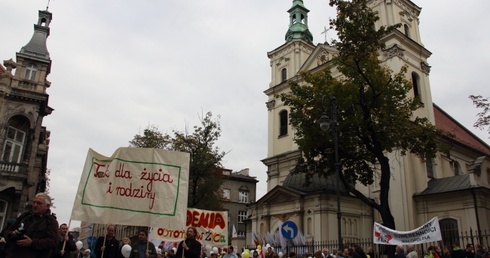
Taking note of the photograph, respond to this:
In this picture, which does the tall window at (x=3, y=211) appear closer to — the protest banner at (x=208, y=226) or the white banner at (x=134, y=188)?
the protest banner at (x=208, y=226)

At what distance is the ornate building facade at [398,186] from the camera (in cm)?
2684

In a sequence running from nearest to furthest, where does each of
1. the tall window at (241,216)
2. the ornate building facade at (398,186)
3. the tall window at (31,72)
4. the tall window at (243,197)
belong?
1. the ornate building facade at (398,186)
2. the tall window at (31,72)
3. the tall window at (241,216)
4. the tall window at (243,197)

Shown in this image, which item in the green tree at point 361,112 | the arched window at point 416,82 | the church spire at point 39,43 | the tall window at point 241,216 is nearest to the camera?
the green tree at point 361,112

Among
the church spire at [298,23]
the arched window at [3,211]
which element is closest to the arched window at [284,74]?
the church spire at [298,23]

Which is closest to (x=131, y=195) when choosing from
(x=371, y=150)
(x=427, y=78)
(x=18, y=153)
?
(x=371, y=150)

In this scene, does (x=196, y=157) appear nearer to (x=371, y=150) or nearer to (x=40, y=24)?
(x=371, y=150)

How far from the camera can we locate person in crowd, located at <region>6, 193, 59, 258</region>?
509 centimetres

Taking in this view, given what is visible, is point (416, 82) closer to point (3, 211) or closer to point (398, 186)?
point (398, 186)

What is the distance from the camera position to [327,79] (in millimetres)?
22734

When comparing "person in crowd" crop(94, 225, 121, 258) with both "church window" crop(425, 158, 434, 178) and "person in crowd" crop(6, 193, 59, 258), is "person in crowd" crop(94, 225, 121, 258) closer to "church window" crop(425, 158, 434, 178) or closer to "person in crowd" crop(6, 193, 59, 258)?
"person in crowd" crop(6, 193, 59, 258)

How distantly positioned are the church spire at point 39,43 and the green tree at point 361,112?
59.6ft

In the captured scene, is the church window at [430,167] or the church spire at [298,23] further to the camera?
the church spire at [298,23]

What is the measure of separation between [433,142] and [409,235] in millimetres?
7681

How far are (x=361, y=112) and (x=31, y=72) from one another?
69.8 ft
